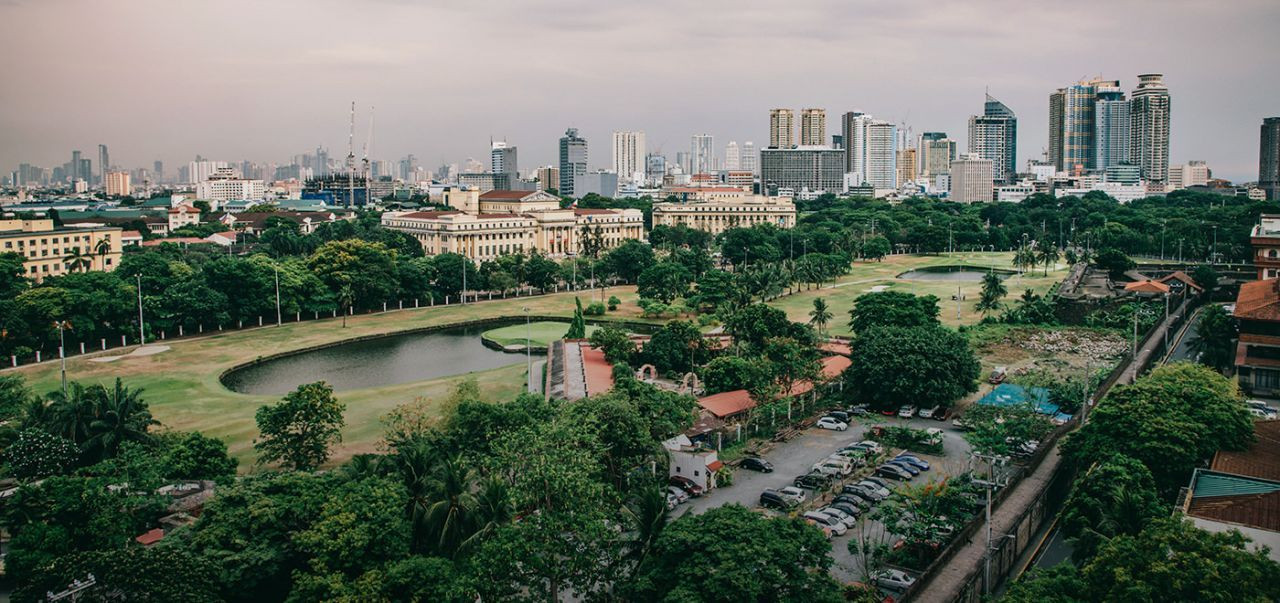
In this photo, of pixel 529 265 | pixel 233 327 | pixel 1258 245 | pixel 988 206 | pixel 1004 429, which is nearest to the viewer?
pixel 1004 429

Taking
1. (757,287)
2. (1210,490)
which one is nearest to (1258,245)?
(757,287)

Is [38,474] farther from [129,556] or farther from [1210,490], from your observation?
[1210,490]

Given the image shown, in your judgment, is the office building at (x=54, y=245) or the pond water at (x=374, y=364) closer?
the pond water at (x=374, y=364)

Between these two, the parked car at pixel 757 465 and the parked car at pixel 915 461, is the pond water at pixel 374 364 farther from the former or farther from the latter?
the parked car at pixel 915 461

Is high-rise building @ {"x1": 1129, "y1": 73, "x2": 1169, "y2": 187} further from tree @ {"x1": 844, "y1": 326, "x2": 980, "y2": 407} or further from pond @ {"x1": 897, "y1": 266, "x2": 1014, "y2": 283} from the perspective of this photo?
tree @ {"x1": 844, "y1": 326, "x2": 980, "y2": 407}

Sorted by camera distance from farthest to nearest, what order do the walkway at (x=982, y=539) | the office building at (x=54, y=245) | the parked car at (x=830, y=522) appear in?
the office building at (x=54, y=245) < the parked car at (x=830, y=522) < the walkway at (x=982, y=539)

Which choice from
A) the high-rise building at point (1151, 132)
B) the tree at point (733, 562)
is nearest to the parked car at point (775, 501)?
the tree at point (733, 562)
